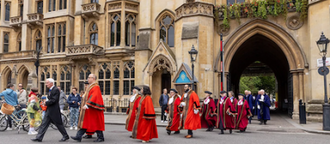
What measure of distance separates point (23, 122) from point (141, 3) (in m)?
12.2

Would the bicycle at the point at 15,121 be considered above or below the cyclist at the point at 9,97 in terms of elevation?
below

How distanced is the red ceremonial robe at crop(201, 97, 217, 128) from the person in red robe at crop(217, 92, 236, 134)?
1.19 ft

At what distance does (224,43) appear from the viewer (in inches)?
666

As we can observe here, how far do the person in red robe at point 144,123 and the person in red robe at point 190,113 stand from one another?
4.50 ft

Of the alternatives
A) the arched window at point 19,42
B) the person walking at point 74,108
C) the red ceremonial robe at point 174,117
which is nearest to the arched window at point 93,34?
the arched window at point 19,42

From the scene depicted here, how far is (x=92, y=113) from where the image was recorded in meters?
7.68

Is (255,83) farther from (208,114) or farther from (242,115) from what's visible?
(208,114)

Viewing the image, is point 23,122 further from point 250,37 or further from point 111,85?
point 250,37

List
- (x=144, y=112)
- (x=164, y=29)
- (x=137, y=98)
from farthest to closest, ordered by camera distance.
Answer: (x=164, y=29) → (x=137, y=98) → (x=144, y=112)

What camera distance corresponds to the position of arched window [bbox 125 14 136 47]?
20750 millimetres

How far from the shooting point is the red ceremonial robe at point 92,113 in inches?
297

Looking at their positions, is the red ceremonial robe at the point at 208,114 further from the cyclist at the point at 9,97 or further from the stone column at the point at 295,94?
the cyclist at the point at 9,97

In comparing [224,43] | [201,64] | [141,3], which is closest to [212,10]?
[224,43]

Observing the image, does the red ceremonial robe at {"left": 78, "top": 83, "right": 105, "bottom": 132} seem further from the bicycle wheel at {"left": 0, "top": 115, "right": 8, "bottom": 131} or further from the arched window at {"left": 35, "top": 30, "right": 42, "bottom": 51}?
the arched window at {"left": 35, "top": 30, "right": 42, "bottom": 51}
